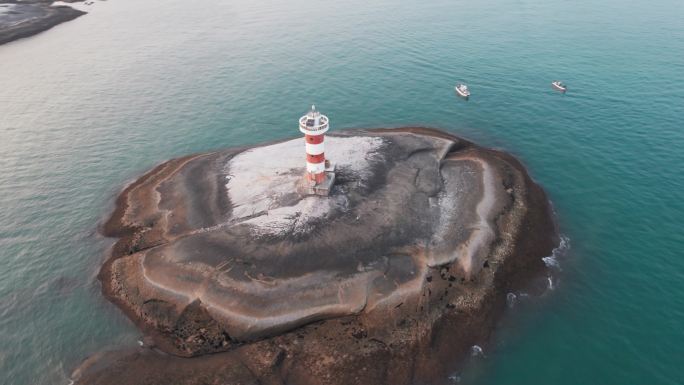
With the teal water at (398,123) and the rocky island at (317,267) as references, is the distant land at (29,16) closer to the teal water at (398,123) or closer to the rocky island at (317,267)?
the teal water at (398,123)

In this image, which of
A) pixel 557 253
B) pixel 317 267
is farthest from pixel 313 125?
pixel 557 253

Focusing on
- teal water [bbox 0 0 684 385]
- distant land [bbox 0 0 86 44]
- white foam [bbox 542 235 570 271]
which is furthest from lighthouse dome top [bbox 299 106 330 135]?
distant land [bbox 0 0 86 44]

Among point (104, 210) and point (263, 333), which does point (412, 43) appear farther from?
point (263, 333)

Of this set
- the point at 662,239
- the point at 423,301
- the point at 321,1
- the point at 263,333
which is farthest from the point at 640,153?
the point at 321,1

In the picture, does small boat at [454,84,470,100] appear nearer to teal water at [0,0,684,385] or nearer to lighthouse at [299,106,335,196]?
teal water at [0,0,684,385]

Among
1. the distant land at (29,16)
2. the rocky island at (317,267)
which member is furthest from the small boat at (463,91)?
the distant land at (29,16)

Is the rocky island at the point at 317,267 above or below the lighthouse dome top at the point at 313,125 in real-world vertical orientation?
below
